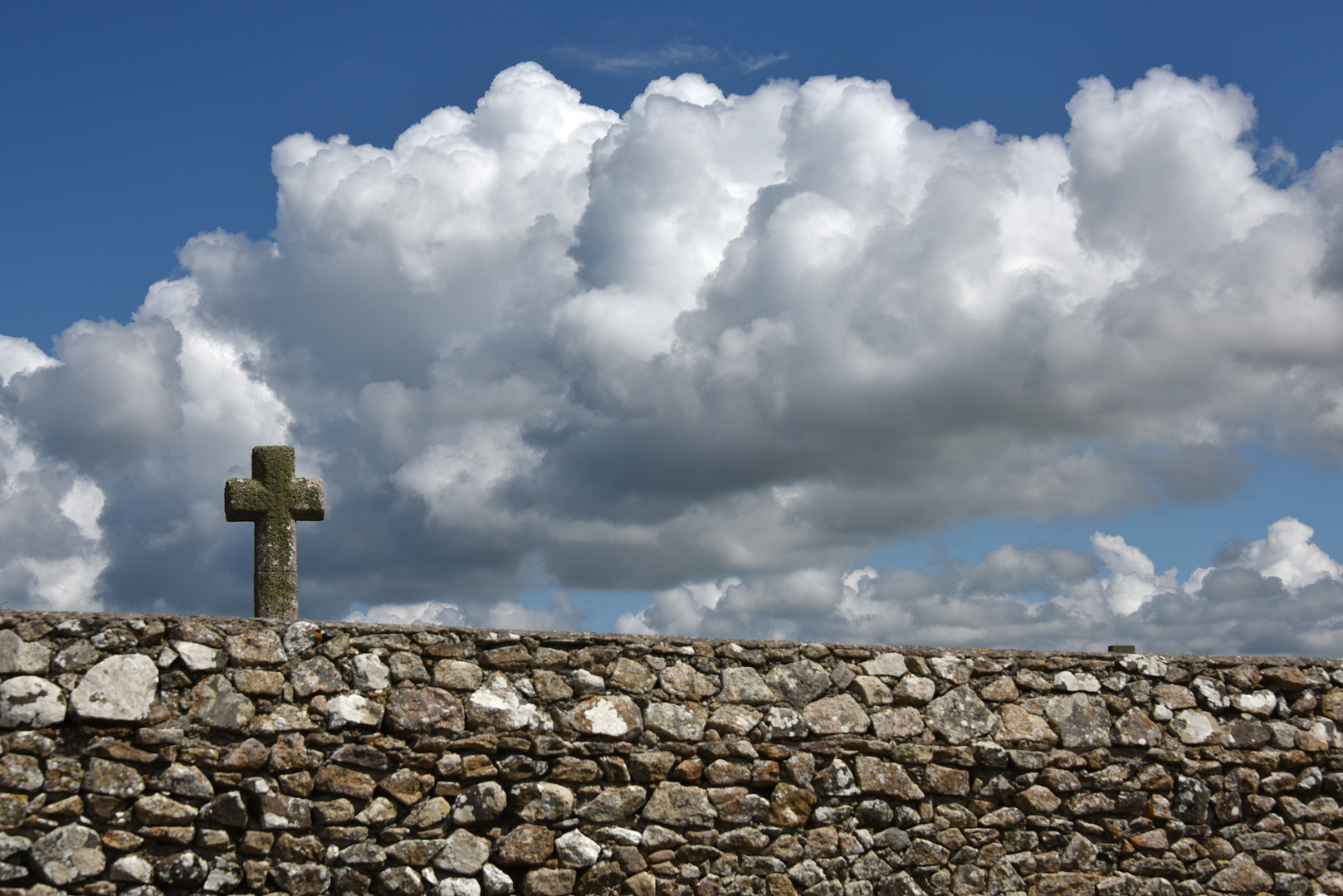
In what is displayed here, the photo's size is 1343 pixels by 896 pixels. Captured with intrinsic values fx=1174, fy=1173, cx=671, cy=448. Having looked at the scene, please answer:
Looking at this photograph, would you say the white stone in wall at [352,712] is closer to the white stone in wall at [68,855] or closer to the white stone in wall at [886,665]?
the white stone in wall at [68,855]

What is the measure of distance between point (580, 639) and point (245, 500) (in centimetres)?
238

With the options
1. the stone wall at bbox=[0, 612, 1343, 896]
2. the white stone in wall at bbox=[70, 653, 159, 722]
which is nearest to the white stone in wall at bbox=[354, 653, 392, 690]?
the stone wall at bbox=[0, 612, 1343, 896]

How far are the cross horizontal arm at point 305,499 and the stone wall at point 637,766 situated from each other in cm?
107

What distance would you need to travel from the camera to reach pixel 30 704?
6.34 meters

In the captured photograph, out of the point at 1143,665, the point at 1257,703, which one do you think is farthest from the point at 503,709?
the point at 1257,703

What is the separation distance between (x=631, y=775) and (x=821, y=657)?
5.00 ft

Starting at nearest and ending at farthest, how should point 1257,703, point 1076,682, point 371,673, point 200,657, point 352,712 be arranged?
point 200,657
point 352,712
point 371,673
point 1076,682
point 1257,703

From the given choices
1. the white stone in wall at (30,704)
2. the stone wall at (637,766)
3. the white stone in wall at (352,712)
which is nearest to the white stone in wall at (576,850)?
the stone wall at (637,766)

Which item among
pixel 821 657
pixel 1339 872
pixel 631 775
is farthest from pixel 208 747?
pixel 1339 872

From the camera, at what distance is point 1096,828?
7906mm

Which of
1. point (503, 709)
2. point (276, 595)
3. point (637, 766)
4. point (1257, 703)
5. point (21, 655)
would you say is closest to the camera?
point (21, 655)

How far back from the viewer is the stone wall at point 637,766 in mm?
6438

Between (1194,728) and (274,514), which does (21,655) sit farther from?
(1194,728)

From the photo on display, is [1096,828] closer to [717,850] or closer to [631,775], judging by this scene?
[717,850]
